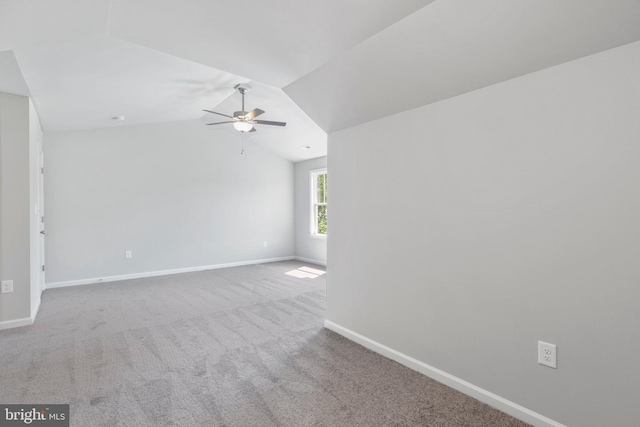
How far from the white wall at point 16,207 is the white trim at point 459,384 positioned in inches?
133

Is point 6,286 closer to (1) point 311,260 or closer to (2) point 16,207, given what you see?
(2) point 16,207

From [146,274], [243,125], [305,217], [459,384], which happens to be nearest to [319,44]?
[459,384]

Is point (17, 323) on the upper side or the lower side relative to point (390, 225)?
lower

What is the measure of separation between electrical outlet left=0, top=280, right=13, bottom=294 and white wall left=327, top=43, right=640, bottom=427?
369cm

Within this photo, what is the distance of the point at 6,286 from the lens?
11.1ft

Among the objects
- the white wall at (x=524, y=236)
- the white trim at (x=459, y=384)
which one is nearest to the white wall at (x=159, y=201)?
the white trim at (x=459, y=384)

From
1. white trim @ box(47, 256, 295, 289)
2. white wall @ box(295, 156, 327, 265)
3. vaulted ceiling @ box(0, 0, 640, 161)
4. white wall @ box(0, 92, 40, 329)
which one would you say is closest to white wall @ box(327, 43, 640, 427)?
vaulted ceiling @ box(0, 0, 640, 161)

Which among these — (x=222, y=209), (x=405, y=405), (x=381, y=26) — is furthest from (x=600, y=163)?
(x=222, y=209)

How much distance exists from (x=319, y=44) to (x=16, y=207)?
3.51m

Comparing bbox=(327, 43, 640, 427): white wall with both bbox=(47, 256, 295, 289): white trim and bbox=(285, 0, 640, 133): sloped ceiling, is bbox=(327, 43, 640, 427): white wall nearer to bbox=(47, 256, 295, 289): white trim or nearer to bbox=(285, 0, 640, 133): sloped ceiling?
bbox=(285, 0, 640, 133): sloped ceiling

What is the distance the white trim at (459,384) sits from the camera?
1.81m

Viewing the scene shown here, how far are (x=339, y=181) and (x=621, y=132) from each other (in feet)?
6.72

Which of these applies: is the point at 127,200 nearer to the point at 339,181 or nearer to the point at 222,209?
the point at 222,209

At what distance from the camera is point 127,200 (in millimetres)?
5703
